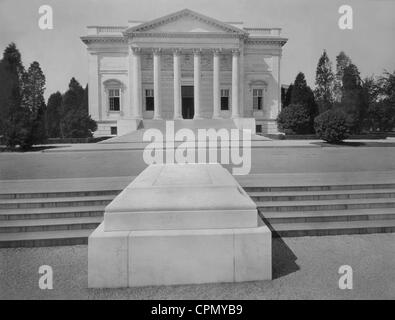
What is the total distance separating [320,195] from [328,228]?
143 cm

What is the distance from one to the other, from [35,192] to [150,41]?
4163 cm

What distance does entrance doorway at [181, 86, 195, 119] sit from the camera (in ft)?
165

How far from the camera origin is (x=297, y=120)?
38.8 m

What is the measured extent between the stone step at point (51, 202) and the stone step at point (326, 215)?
3863 mm

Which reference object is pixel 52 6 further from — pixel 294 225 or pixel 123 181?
pixel 294 225

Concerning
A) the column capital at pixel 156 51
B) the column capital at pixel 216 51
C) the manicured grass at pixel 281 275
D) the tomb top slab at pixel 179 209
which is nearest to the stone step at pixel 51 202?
the manicured grass at pixel 281 275

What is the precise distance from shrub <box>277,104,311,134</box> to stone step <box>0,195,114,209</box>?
3430 cm

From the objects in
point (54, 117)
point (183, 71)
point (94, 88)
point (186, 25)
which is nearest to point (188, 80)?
→ point (183, 71)

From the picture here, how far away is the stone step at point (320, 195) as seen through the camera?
791 cm

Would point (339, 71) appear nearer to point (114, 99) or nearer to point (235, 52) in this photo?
point (235, 52)

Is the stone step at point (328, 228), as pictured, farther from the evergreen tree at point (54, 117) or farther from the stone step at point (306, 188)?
the evergreen tree at point (54, 117)
